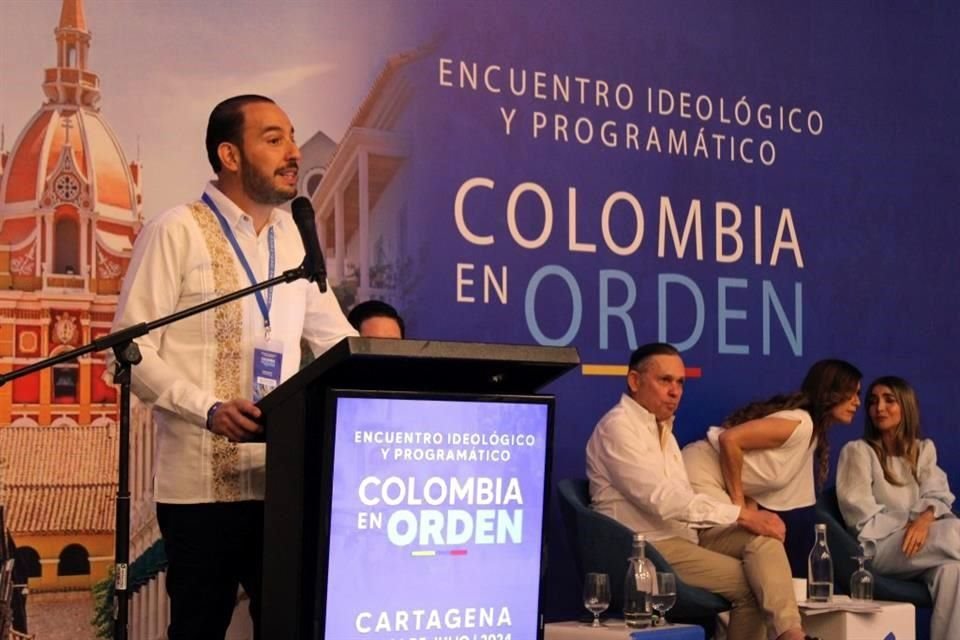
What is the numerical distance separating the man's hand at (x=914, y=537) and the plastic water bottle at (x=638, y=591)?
160cm

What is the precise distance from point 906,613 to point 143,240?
3.75 m

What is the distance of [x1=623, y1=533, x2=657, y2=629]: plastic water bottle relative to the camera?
4.84 m

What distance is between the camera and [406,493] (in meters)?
2.62

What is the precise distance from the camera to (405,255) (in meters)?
5.74

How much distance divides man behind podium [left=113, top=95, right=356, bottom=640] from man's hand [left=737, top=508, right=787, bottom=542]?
2.34 metres

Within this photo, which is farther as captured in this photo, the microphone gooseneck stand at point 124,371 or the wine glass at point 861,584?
the wine glass at point 861,584

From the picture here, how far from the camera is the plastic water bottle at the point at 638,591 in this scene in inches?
191

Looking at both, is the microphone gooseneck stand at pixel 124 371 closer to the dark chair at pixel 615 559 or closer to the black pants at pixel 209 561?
the black pants at pixel 209 561

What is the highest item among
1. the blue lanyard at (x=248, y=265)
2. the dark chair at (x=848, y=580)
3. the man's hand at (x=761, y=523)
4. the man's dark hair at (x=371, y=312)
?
the blue lanyard at (x=248, y=265)

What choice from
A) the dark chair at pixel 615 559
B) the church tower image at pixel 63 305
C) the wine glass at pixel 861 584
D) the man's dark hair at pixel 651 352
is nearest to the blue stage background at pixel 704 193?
the man's dark hair at pixel 651 352

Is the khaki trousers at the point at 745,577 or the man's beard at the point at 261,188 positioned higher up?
the man's beard at the point at 261,188

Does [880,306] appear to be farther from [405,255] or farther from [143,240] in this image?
[143,240]

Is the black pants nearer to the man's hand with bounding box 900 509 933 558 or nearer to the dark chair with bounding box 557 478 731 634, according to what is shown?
the dark chair with bounding box 557 478 731 634

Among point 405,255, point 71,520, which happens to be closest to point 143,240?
point 71,520
